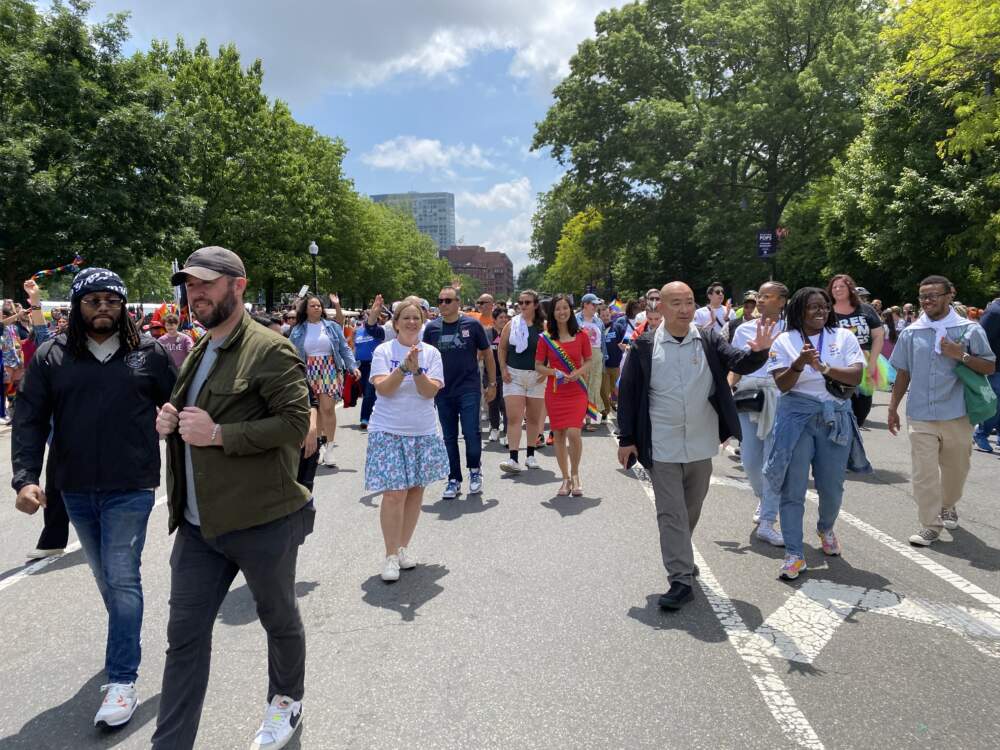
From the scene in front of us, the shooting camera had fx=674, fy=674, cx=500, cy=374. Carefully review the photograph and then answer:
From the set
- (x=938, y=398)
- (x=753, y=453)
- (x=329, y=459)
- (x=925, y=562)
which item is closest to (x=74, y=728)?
(x=753, y=453)

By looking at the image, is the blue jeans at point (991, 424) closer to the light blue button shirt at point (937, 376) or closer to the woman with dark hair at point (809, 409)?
the light blue button shirt at point (937, 376)

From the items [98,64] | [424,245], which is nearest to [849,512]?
[98,64]

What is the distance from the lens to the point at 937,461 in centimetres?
525

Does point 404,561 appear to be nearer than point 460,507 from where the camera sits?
Yes

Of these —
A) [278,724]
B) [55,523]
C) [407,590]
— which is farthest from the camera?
[407,590]

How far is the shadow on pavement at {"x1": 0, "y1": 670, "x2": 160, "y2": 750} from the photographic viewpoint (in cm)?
277

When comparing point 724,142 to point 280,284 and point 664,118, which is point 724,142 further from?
point 280,284

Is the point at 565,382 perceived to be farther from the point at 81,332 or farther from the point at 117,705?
the point at 117,705

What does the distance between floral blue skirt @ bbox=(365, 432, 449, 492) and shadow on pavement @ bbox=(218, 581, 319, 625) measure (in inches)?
29.6

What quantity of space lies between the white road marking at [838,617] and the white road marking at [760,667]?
0.29 feet

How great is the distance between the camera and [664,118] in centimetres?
2812

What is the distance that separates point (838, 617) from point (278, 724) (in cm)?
307

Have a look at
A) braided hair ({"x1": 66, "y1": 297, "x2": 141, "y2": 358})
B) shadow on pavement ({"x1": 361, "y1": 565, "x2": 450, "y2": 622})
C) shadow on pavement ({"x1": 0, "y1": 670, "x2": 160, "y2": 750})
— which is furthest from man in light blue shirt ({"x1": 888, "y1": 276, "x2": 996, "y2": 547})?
braided hair ({"x1": 66, "y1": 297, "x2": 141, "y2": 358})

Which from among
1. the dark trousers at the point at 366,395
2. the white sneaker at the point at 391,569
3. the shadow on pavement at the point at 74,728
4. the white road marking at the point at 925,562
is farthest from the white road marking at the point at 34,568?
the white road marking at the point at 925,562
